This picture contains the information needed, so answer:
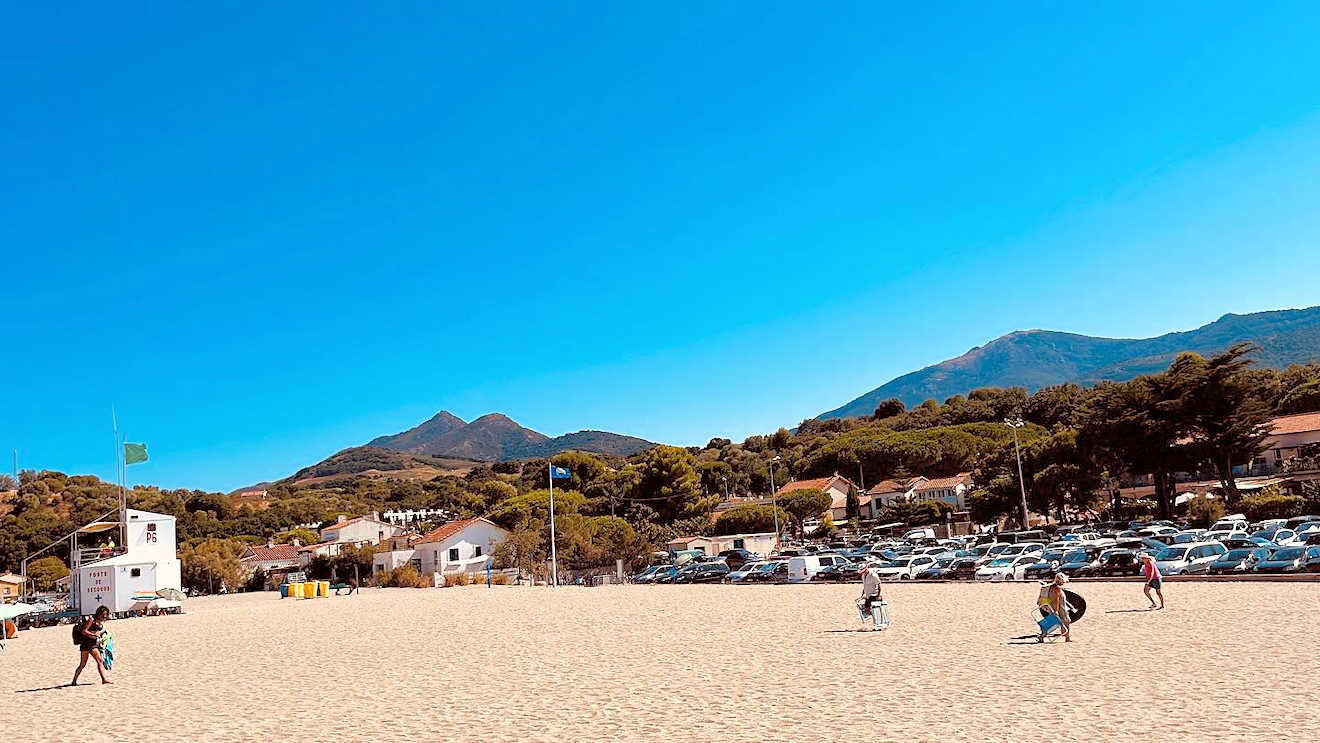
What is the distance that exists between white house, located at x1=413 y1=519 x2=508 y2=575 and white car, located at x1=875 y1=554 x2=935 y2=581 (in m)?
34.5

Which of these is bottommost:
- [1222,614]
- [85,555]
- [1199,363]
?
[1222,614]

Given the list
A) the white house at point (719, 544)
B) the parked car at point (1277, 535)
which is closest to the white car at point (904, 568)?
the parked car at point (1277, 535)

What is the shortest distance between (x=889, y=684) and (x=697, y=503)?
6178cm

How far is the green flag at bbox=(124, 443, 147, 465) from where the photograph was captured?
49281mm

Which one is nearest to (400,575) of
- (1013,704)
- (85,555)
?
(85,555)

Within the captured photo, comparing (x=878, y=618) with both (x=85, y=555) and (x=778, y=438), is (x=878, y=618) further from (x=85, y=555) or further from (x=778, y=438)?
(x=778, y=438)

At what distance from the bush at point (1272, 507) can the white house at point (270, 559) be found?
63.0m

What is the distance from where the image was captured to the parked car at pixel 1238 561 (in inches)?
1054

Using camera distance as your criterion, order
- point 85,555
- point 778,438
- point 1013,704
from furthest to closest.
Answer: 1. point 778,438
2. point 85,555
3. point 1013,704

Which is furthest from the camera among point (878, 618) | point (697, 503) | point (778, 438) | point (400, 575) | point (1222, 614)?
point (778, 438)

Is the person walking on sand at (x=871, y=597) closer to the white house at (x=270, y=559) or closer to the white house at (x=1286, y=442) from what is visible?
the white house at (x=1286, y=442)

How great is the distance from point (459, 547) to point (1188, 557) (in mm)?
48302

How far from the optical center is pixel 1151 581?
20984 millimetres

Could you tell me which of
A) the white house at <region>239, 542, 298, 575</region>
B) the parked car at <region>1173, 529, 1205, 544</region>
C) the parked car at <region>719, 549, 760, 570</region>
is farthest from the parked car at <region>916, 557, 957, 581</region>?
the white house at <region>239, 542, 298, 575</region>
